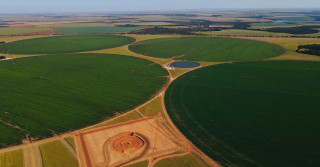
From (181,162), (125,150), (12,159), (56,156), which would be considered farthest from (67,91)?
(181,162)

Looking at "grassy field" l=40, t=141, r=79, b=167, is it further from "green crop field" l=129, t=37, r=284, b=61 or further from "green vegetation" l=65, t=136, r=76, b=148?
"green crop field" l=129, t=37, r=284, b=61

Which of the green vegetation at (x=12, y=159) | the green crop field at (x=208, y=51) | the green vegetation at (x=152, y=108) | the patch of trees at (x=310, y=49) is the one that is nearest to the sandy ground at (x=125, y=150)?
the green vegetation at (x=152, y=108)

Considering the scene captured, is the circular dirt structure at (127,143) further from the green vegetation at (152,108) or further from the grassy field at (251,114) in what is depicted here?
the grassy field at (251,114)

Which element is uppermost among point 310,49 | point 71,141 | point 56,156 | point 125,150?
point 310,49

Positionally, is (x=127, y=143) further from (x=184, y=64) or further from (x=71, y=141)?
(x=184, y=64)

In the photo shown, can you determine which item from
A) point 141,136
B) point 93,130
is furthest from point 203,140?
point 93,130

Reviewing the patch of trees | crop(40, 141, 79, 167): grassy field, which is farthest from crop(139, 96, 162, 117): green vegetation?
the patch of trees
